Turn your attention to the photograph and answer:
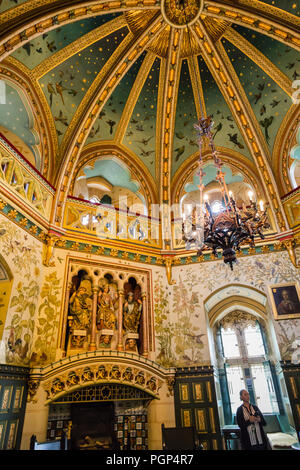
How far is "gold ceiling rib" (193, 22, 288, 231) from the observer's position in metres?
10.9

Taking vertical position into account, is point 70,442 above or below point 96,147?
below

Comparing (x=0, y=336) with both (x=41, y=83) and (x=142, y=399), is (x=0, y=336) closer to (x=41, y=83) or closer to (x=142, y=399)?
(x=142, y=399)

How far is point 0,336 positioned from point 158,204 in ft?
25.2

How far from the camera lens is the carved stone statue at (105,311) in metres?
9.43

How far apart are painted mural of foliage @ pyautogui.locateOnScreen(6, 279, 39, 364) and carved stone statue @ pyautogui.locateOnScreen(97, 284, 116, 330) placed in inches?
84.3

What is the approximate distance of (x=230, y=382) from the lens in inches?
458

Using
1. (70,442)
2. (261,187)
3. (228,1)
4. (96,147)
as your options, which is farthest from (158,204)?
(70,442)

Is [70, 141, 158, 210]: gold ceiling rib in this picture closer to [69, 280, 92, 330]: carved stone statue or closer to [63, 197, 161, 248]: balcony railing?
[63, 197, 161, 248]: balcony railing

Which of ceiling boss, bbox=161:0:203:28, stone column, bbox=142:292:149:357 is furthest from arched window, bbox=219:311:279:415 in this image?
ceiling boss, bbox=161:0:203:28

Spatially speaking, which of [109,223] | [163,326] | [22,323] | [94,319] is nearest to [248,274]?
[163,326]

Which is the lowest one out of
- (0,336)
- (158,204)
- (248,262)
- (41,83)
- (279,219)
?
(0,336)

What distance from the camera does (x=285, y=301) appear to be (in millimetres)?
9711

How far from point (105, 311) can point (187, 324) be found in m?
2.82

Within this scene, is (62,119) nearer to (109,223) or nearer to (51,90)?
(51,90)
